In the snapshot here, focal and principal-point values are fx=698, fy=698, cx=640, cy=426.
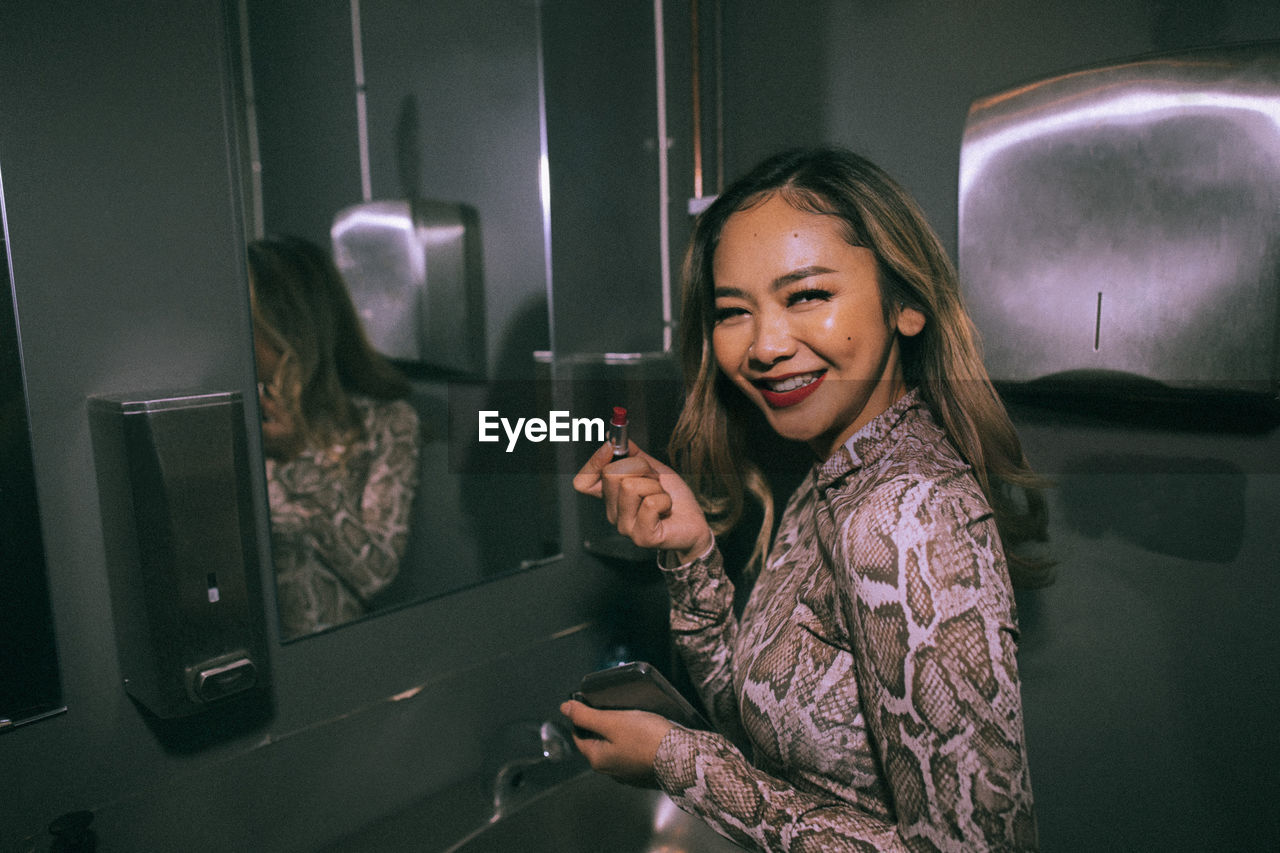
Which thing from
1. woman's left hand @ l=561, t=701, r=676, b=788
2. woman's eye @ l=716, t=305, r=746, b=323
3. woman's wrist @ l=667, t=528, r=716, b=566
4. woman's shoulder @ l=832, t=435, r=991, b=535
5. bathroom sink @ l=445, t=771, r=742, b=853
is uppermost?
woman's eye @ l=716, t=305, r=746, b=323

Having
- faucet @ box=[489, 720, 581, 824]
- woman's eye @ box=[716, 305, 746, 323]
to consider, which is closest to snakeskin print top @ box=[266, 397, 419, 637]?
faucet @ box=[489, 720, 581, 824]

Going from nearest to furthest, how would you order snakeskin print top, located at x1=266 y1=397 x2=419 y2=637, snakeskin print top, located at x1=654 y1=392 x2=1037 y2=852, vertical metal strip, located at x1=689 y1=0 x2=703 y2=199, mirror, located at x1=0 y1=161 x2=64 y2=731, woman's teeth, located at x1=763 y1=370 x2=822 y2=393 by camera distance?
1. snakeskin print top, located at x1=654 y1=392 x2=1037 y2=852
2. mirror, located at x1=0 y1=161 x2=64 y2=731
3. woman's teeth, located at x1=763 y1=370 x2=822 y2=393
4. snakeskin print top, located at x1=266 y1=397 x2=419 y2=637
5. vertical metal strip, located at x1=689 y1=0 x2=703 y2=199

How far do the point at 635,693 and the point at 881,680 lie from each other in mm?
375

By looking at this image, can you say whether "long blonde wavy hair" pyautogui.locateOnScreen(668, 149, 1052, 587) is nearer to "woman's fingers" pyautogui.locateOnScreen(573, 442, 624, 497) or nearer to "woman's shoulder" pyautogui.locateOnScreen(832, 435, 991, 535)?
"woman's shoulder" pyautogui.locateOnScreen(832, 435, 991, 535)

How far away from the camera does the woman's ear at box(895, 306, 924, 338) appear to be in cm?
82

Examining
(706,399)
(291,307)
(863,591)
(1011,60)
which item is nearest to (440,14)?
(291,307)

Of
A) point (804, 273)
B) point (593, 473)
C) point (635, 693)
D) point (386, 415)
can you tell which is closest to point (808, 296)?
point (804, 273)

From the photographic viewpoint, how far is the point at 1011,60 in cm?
98

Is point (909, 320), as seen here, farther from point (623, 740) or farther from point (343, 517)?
point (343, 517)

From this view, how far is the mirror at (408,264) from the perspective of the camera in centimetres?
90

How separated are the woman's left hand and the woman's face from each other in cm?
39

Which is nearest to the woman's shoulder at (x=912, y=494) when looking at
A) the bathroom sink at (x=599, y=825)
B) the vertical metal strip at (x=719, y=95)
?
the bathroom sink at (x=599, y=825)

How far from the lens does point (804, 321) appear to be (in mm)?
791

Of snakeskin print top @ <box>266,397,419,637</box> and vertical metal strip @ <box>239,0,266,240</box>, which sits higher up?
vertical metal strip @ <box>239,0,266,240</box>
